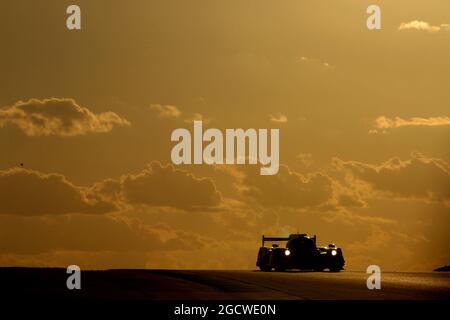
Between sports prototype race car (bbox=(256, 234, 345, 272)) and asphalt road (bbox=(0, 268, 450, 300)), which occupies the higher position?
sports prototype race car (bbox=(256, 234, 345, 272))

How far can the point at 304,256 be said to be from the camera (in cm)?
5553

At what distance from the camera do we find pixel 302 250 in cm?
5572

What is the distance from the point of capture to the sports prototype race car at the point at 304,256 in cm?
5550

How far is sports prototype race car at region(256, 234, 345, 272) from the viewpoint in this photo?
182 ft

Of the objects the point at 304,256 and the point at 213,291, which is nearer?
the point at 213,291

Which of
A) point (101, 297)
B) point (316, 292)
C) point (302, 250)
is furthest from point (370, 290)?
point (302, 250)

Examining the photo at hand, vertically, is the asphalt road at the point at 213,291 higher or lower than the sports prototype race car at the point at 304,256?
lower

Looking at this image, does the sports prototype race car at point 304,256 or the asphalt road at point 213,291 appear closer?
the asphalt road at point 213,291

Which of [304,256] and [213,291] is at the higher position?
[304,256]

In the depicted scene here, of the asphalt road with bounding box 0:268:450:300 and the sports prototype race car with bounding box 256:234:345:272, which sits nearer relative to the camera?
the asphalt road with bounding box 0:268:450:300
